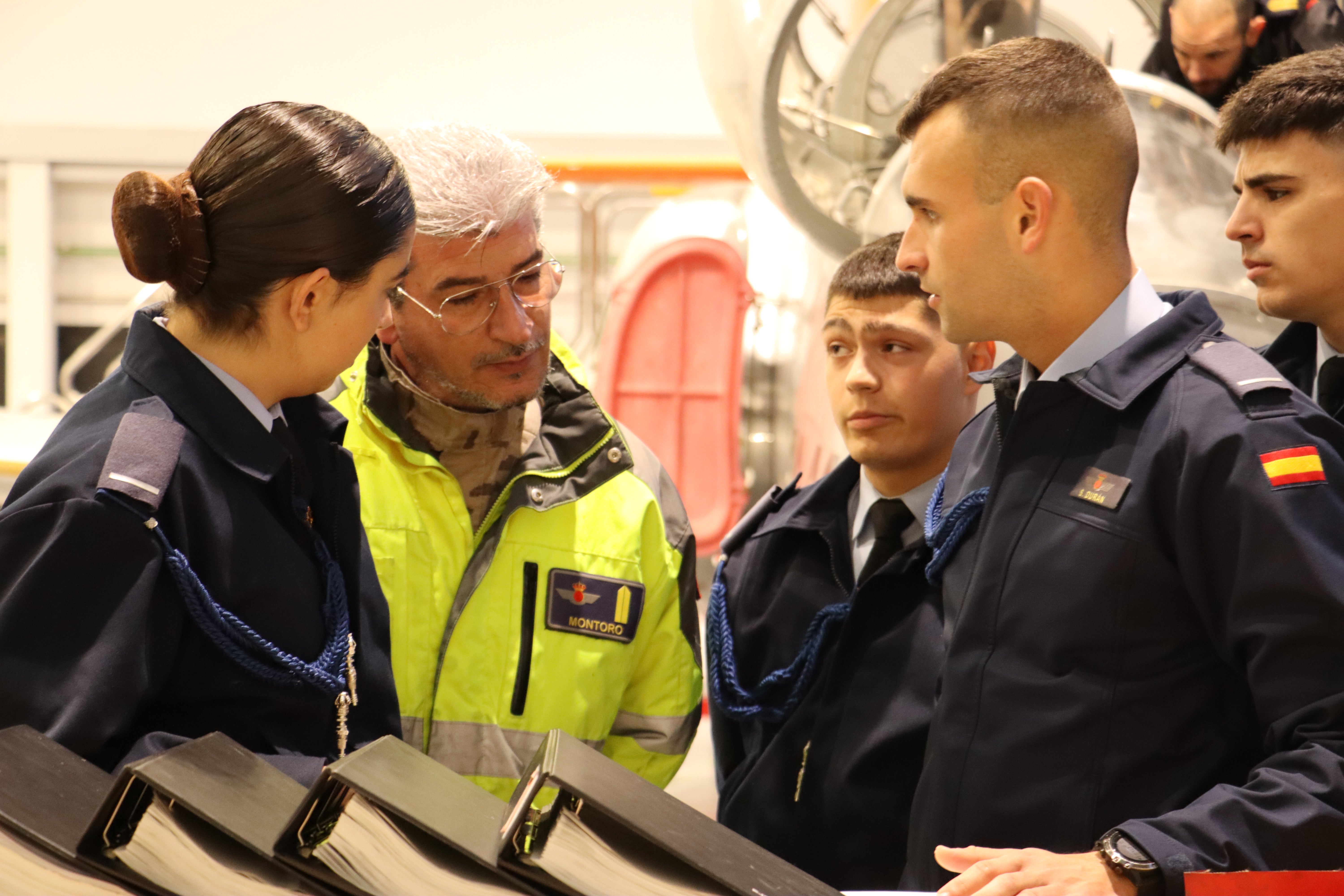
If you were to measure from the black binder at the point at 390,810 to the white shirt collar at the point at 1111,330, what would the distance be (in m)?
0.73

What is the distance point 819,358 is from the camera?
3375mm

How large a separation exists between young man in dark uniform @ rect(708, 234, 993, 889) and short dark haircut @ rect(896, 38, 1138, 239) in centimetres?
46

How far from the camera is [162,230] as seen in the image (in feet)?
3.69

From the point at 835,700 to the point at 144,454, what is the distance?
3.19 ft

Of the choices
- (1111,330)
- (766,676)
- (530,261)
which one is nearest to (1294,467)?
(1111,330)

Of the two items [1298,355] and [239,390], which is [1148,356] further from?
[239,390]

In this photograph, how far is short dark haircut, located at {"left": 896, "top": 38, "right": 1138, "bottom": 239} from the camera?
130 centimetres

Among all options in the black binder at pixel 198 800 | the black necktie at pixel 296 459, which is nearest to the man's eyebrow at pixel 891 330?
the black necktie at pixel 296 459

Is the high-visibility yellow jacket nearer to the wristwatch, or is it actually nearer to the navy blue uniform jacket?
the navy blue uniform jacket

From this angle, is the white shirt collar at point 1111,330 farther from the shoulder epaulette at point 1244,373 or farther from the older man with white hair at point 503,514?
the older man with white hair at point 503,514

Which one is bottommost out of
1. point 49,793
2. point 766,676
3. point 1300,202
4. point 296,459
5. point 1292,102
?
point 766,676

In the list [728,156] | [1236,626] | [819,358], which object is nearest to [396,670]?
[1236,626]

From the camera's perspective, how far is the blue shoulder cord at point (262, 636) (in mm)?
1062

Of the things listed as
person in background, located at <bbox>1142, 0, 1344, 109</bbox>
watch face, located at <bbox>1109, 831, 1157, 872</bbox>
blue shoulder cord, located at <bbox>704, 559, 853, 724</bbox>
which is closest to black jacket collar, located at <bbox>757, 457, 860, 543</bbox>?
blue shoulder cord, located at <bbox>704, 559, 853, 724</bbox>
